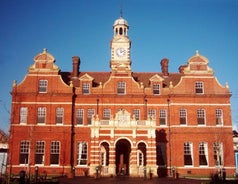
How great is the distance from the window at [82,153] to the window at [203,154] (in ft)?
47.9

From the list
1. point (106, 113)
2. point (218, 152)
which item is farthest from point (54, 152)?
point (218, 152)

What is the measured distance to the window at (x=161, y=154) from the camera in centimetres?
4047

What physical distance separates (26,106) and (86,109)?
7.79 m

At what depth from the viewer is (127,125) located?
3703cm

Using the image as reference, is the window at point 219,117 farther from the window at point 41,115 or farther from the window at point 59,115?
the window at point 41,115

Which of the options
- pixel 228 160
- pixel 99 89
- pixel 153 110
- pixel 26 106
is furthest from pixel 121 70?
pixel 228 160

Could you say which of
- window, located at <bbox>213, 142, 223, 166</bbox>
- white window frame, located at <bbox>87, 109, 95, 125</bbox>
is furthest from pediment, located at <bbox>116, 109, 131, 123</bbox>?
window, located at <bbox>213, 142, 223, 166</bbox>

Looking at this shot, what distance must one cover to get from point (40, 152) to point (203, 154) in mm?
20690

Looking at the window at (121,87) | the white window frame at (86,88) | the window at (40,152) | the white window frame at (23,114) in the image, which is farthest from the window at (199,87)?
the white window frame at (23,114)

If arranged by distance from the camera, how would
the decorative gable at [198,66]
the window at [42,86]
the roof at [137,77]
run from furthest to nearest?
the roof at [137,77] → the decorative gable at [198,66] → the window at [42,86]

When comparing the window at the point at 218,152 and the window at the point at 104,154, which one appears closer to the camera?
the window at the point at 104,154

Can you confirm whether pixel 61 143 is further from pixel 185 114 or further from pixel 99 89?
pixel 185 114

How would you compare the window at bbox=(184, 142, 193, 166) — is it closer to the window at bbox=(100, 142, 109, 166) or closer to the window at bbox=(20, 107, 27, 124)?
the window at bbox=(100, 142, 109, 166)

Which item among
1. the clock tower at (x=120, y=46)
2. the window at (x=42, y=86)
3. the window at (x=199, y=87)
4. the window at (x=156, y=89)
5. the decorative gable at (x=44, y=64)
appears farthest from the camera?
the clock tower at (x=120, y=46)
